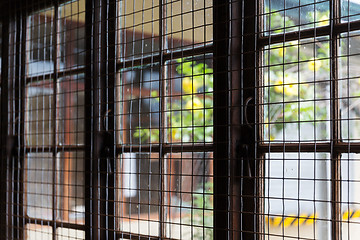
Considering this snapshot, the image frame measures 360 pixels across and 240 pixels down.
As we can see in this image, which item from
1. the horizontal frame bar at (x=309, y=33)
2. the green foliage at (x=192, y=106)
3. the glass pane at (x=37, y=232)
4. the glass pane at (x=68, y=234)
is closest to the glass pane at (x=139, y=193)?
the green foliage at (x=192, y=106)

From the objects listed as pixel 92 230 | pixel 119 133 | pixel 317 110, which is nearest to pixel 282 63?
pixel 317 110

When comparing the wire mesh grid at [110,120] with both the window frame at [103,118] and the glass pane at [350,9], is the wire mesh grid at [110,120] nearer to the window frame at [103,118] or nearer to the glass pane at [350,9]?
Answer: the window frame at [103,118]

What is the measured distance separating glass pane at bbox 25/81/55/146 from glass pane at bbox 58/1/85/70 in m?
0.19

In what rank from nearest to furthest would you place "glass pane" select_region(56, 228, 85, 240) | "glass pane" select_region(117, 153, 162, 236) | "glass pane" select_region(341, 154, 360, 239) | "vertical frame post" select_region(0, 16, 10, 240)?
"glass pane" select_region(341, 154, 360, 239) → "glass pane" select_region(117, 153, 162, 236) → "glass pane" select_region(56, 228, 85, 240) → "vertical frame post" select_region(0, 16, 10, 240)

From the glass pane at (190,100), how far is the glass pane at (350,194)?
0.49m

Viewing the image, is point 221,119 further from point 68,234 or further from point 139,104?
point 68,234

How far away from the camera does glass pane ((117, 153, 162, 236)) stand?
6.38ft

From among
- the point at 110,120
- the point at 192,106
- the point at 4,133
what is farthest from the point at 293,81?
the point at 4,133

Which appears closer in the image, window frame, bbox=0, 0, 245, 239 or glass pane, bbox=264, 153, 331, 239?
glass pane, bbox=264, 153, 331, 239

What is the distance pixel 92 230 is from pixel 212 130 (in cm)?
78

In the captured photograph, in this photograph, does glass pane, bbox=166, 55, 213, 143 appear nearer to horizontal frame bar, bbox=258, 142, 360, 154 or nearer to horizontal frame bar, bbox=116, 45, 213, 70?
horizontal frame bar, bbox=116, 45, 213, 70

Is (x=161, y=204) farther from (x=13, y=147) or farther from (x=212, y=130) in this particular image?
(x=13, y=147)

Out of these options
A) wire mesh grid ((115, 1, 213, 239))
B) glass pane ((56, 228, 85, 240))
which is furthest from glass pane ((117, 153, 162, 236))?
glass pane ((56, 228, 85, 240))

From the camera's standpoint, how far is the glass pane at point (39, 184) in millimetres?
2471
